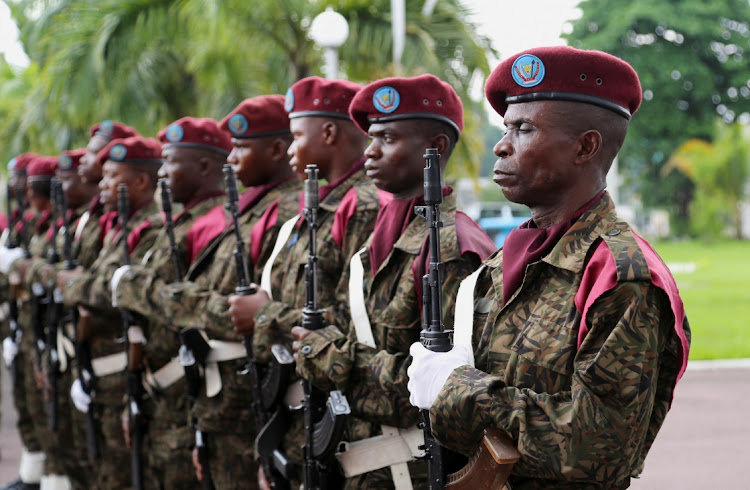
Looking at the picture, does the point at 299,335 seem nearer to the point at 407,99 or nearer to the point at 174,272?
the point at 407,99

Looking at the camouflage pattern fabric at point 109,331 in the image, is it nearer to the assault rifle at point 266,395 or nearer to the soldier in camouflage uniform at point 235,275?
the soldier in camouflage uniform at point 235,275

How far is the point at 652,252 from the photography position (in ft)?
7.26

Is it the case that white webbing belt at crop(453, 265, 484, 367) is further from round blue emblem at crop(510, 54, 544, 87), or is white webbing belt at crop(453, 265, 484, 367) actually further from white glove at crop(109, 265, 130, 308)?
white glove at crop(109, 265, 130, 308)

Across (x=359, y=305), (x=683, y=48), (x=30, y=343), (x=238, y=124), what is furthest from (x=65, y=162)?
(x=683, y=48)

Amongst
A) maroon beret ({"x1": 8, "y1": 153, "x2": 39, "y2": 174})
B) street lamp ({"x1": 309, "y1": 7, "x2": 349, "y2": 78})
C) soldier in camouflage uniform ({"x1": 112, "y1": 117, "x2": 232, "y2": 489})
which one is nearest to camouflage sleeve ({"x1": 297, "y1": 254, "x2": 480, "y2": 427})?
soldier in camouflage uniform ({"x1": 112, "y1": 117, "x2": 232, "y2": 489})

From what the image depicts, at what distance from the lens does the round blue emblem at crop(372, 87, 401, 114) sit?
10.8 ft

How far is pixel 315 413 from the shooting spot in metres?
3.40

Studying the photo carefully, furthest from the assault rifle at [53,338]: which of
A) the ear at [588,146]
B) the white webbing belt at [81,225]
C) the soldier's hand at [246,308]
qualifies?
the ear at [588,146]

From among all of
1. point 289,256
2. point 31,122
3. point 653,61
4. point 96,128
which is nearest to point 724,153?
point 653,61

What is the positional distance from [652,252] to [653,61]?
26.3 meters

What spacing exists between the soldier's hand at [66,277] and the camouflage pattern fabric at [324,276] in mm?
2395

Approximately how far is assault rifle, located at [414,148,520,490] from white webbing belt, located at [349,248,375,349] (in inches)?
24.3

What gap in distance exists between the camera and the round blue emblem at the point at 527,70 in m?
2.31

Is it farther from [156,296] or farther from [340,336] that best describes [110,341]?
[340,336]
